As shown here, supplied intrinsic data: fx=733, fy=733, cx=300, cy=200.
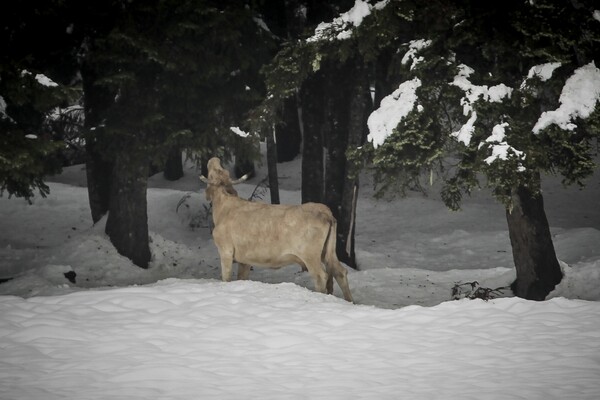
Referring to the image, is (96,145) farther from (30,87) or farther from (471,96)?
(471,96)

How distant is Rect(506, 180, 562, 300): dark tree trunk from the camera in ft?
41.5

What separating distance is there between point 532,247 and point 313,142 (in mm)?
6175

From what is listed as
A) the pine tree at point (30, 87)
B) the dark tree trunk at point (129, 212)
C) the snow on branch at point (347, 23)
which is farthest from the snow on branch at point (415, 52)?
the dark tree trunk at point (129, 212)

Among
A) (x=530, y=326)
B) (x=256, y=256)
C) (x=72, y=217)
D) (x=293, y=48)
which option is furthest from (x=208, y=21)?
(x=72, y=217)

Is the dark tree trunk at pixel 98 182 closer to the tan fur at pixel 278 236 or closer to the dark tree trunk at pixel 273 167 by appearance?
the dark tree trunk at pixel 273 167

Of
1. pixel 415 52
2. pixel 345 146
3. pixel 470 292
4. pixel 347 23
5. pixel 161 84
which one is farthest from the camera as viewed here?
pixel 345 146

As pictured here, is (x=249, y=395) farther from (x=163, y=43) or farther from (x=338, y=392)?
(x=163, y=43)

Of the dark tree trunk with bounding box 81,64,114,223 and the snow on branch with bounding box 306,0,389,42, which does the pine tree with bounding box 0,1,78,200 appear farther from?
the snow on branch with bounding box 306,0,389,42

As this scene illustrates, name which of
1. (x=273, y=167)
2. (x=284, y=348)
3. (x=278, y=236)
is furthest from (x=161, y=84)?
(x=284, y=348)

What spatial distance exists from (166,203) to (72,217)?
10.8ft

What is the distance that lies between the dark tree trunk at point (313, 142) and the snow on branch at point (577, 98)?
24.6ft

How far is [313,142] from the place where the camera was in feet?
56.4

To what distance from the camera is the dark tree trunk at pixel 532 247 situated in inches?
498

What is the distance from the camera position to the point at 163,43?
568 inches
